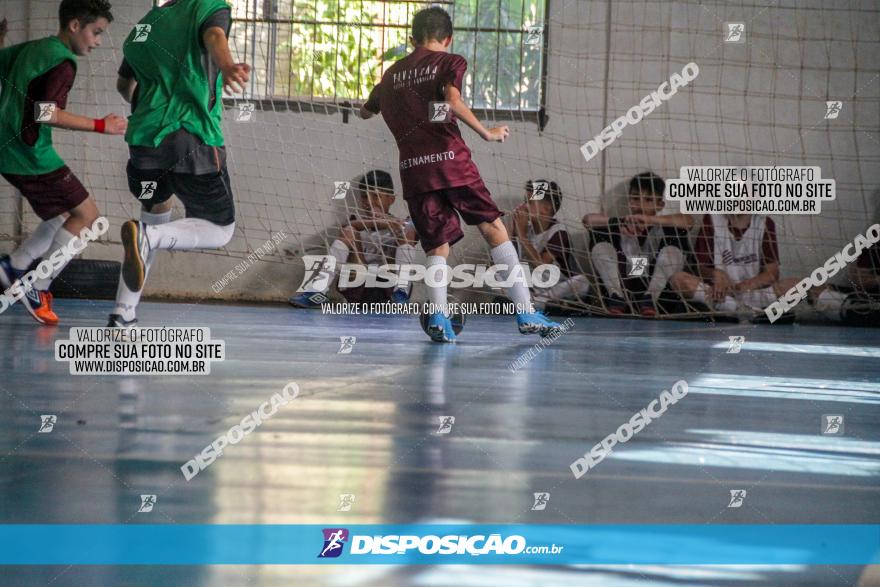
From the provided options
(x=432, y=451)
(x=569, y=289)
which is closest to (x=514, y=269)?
(x=569, y=289)

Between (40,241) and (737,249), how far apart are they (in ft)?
14.6

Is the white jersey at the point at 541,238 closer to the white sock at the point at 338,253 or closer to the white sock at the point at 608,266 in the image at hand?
the white sock at the point at 608,266

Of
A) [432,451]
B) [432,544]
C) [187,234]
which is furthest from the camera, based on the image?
[187,234]

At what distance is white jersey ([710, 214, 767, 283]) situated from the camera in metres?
6.70

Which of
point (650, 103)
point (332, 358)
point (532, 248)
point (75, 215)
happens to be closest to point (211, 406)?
point (332, 358)

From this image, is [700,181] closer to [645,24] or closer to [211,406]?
[645,24]

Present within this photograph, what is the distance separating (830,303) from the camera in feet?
21.9

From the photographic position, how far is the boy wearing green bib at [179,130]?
3783 millimetres

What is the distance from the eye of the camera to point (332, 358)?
3551 mm

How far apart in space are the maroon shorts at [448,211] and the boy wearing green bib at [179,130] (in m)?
0.88

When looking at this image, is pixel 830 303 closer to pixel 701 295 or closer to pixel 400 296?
pixel 701 295

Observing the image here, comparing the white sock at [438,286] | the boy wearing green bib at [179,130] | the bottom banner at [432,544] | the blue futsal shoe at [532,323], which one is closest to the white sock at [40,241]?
the boy wearing green bib at [179,130]

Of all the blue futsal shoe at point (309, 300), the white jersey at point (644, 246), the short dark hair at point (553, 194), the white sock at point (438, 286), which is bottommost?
the blue futsal shoe at point (309, 300)

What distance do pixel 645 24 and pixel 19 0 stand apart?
4389 millimetres
